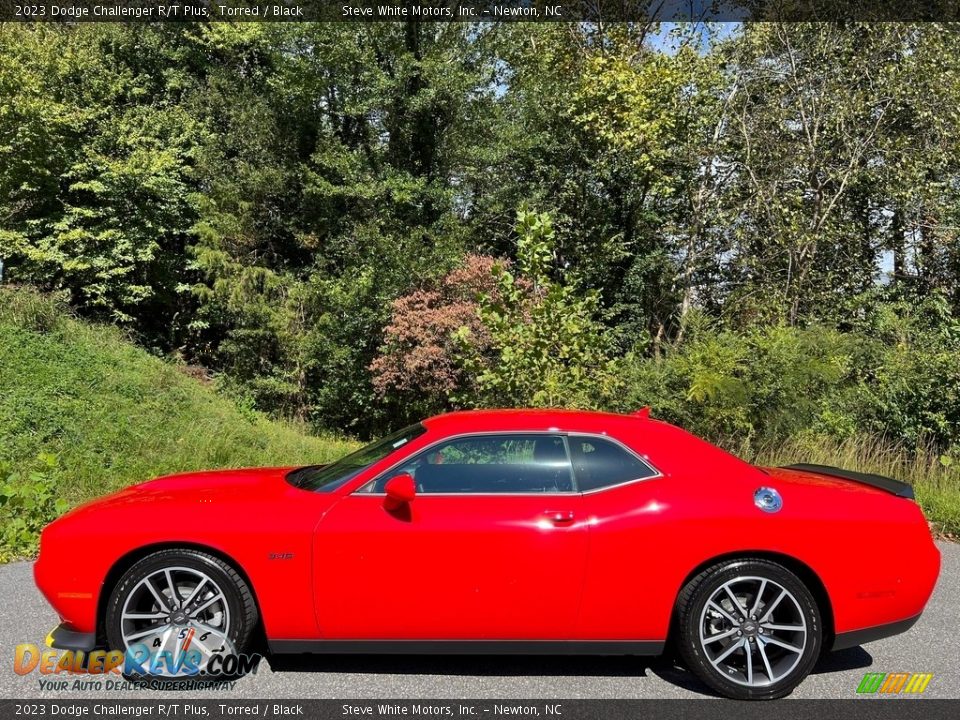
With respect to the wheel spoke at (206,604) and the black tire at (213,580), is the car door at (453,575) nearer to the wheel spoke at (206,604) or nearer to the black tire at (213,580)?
the black tire at (213,580)

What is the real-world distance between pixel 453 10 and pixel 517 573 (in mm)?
18537

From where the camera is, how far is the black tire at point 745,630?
386 cm

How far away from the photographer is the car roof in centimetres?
429

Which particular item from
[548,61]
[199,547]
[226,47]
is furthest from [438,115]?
[199,547]

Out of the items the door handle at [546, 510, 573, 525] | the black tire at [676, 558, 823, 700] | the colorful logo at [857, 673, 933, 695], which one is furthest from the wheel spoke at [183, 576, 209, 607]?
the colorful logo at [857, 673, 933, 695]

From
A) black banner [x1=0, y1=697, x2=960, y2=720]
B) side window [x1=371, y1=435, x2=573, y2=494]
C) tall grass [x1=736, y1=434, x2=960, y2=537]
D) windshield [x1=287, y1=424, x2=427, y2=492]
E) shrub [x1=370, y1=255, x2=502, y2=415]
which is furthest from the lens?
shrub [x1=370, y1=255, x2=502, y2=415]

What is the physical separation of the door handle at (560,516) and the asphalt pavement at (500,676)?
2.87ft

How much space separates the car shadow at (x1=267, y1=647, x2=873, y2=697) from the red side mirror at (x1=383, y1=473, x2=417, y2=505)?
1020 mm

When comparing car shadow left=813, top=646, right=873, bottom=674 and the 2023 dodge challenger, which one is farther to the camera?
car shadow left=813, top=646, right=873, bottom=674

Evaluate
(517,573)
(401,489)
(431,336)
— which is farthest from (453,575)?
(431,336)

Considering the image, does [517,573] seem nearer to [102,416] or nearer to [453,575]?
[453,575]

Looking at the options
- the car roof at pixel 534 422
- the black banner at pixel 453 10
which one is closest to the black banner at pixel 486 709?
the car roof at pixel 534 422

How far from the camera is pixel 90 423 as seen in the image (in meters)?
10.7

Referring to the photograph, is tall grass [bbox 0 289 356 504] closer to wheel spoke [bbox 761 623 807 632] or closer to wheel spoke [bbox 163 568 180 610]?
wheel spoke [bbox 163 568 180 610]
